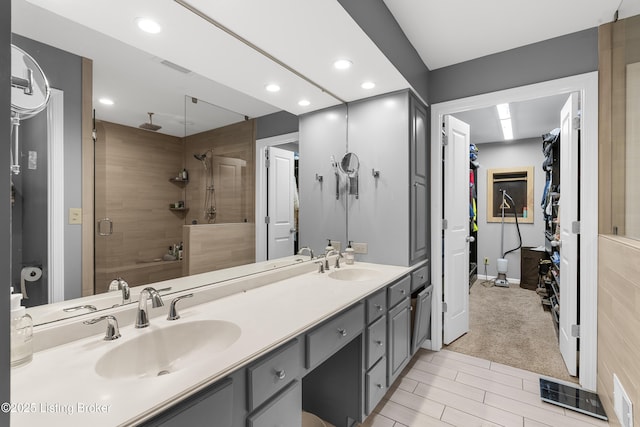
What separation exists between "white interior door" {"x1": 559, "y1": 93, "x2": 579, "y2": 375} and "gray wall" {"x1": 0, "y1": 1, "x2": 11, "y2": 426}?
2916 mm

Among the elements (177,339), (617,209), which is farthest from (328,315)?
(617,209)

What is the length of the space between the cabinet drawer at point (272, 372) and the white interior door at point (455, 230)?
2035mm

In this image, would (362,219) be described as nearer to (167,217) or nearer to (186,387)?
(167,217)

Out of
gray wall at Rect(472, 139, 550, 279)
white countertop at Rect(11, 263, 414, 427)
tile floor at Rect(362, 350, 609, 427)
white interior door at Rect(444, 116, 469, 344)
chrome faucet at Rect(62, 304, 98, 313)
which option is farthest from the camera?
gray wall at Rect(472, 139, 550, 279)

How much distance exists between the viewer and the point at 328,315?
133 cm

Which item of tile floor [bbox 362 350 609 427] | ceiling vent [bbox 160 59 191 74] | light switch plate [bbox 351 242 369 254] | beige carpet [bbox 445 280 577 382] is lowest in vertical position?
tile floor [bbox 362 350 609 427]

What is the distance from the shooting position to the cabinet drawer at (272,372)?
0.97m

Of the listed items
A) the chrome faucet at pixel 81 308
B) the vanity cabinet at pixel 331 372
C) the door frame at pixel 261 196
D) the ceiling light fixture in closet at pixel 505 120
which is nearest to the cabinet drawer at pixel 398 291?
the vanity cabinet at pixel 331 372

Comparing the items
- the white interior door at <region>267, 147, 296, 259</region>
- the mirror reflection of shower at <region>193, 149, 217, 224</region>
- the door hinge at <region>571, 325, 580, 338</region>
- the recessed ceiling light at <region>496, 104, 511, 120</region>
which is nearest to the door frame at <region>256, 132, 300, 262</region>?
the white interior door at <region>267, 147, 296, 259</region>

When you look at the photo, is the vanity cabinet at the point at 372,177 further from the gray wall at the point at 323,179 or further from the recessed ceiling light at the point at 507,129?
the recessed ceiling light at the point at 507,129

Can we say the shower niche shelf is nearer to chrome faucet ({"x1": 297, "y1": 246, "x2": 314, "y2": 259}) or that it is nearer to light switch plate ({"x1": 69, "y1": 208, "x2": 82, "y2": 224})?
light switch plate ({"x1": 69, "y1": 208, "x2": 82, "y2": 224})

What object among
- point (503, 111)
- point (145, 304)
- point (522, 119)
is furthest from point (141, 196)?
point (522, 119)

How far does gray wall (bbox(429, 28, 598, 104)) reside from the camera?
2.13 metres

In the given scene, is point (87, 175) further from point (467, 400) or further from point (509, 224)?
point (509, 224)
